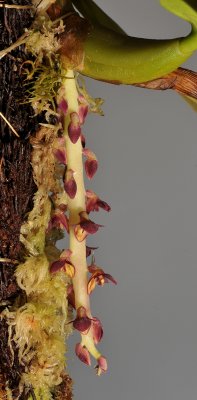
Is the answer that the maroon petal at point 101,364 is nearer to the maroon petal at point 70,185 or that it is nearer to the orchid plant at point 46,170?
the orchid plant at point 46,170

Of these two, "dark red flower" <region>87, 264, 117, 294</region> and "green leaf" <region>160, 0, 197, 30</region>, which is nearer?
"green leaf" <region>160, 0, 197, 30</region>

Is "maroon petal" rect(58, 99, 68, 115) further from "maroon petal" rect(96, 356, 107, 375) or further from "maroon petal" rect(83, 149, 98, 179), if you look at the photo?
"maroon petal" rect(96, 356, 107, 375)

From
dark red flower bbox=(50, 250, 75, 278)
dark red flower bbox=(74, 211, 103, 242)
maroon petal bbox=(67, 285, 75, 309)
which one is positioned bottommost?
maroon petal bbox=(67, 285, 75, 309)

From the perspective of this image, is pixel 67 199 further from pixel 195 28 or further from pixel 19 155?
pixel 195 28

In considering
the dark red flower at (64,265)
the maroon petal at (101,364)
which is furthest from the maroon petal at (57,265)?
the maroon petal at (101,364)

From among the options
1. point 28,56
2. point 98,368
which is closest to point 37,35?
point 28,56

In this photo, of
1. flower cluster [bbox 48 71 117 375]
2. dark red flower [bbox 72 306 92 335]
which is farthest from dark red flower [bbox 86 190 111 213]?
dark red flower [bbox 72 306 92 335]

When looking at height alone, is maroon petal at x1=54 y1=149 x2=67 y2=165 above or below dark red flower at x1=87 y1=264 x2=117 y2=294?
above
